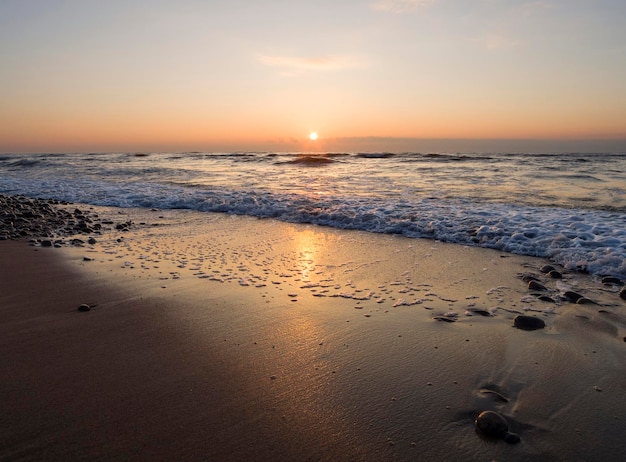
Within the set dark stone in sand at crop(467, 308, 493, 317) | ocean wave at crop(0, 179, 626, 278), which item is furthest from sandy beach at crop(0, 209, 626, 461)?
ocean wave at crop(0, 179, 626, 278)

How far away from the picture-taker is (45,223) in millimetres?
8414

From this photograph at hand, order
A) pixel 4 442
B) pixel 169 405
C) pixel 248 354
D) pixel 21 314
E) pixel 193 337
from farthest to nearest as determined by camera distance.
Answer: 1. pixel 21 314
2. pixel 193 337
3. pixel 248 354
4. pixel 169 405
5. pixel 4 442

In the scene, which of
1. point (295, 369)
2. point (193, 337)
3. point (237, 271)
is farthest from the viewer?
point (237, 271)

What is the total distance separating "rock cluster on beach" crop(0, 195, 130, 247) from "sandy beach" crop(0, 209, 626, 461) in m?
1.71

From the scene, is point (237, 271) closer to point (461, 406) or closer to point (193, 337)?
point (193, 337)

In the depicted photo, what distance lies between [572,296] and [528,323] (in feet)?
3.67

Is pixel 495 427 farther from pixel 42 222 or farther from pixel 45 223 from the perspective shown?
pixel 42 222

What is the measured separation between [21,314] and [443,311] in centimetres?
404

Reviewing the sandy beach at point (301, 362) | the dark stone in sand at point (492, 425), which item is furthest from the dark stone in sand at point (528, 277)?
the dark stone in sand at point (492, 425)

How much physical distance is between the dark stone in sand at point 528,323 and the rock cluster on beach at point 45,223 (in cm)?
653

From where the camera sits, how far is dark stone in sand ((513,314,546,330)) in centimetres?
374

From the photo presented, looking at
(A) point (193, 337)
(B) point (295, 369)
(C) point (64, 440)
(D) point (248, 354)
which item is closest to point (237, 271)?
(A) point (193, 337)

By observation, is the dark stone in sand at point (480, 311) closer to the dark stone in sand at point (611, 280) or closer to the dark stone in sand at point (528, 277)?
the dark stone in sand at point (528, 277)

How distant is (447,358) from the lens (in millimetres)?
3189
